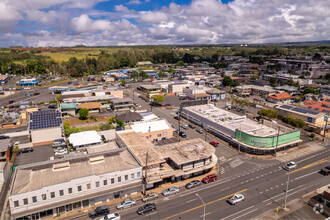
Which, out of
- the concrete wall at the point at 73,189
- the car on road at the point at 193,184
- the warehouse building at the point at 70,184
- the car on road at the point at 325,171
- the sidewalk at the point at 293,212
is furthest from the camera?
the car on road at the point at 325,171

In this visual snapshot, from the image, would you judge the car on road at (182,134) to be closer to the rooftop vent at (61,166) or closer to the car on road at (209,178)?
the car on road at (209,178)

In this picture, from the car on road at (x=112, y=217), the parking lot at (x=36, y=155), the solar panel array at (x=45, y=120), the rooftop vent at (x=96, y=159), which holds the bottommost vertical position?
the car on road at (x=112, y=217)

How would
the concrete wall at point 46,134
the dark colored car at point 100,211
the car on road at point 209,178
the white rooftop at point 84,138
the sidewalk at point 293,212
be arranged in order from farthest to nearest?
the concrete wall at point 46,134 < the white rooftop at point 84,138 < the car on road at point 209,178 < the sidewalk at point 293,212 < the dark colored car at point 100,211

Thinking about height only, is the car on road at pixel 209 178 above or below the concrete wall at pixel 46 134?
below

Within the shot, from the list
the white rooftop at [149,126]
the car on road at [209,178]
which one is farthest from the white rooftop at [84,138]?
the car on road at [209,178]

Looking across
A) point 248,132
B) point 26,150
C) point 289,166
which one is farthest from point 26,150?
point 289,166

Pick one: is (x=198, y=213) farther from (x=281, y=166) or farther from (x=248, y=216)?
(x=281, y=166)
